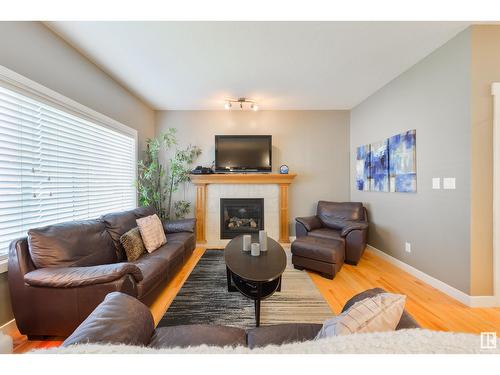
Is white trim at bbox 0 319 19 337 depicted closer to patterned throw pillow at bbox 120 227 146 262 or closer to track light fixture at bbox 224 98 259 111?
patterned throw pillow at bbox 120 227 146 262

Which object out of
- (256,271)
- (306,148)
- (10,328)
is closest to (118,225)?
(10,328)

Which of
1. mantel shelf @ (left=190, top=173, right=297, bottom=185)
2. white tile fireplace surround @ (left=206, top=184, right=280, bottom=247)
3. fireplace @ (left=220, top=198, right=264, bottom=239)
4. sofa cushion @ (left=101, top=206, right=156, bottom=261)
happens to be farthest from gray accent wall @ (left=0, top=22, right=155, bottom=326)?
fireplace @ (left=220, top=198, right=264, bottom=239)

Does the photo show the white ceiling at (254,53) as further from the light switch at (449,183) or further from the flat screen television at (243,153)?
the light switch at (449,183)

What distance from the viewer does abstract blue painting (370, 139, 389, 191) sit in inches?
117

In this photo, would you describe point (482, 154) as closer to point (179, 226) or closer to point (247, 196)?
point (247, 196)

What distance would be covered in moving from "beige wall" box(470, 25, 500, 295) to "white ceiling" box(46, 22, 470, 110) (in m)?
0.34

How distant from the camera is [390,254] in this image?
294 centimetres

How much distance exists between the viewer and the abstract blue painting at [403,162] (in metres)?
2.49

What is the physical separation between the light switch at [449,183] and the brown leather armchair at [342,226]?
1035 mm

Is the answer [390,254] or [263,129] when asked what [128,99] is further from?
[390,254]

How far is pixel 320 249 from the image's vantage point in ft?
8.06

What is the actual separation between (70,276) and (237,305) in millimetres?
1398

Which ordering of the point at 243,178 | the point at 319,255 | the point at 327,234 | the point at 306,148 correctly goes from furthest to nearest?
the point at 306,148 < the point at 243,178 < the point at 327,234 < the point at 319,255

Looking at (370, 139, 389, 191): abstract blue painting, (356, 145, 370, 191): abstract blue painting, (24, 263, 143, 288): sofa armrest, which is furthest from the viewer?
(356, 145, 370, 191): abstract blue painting
